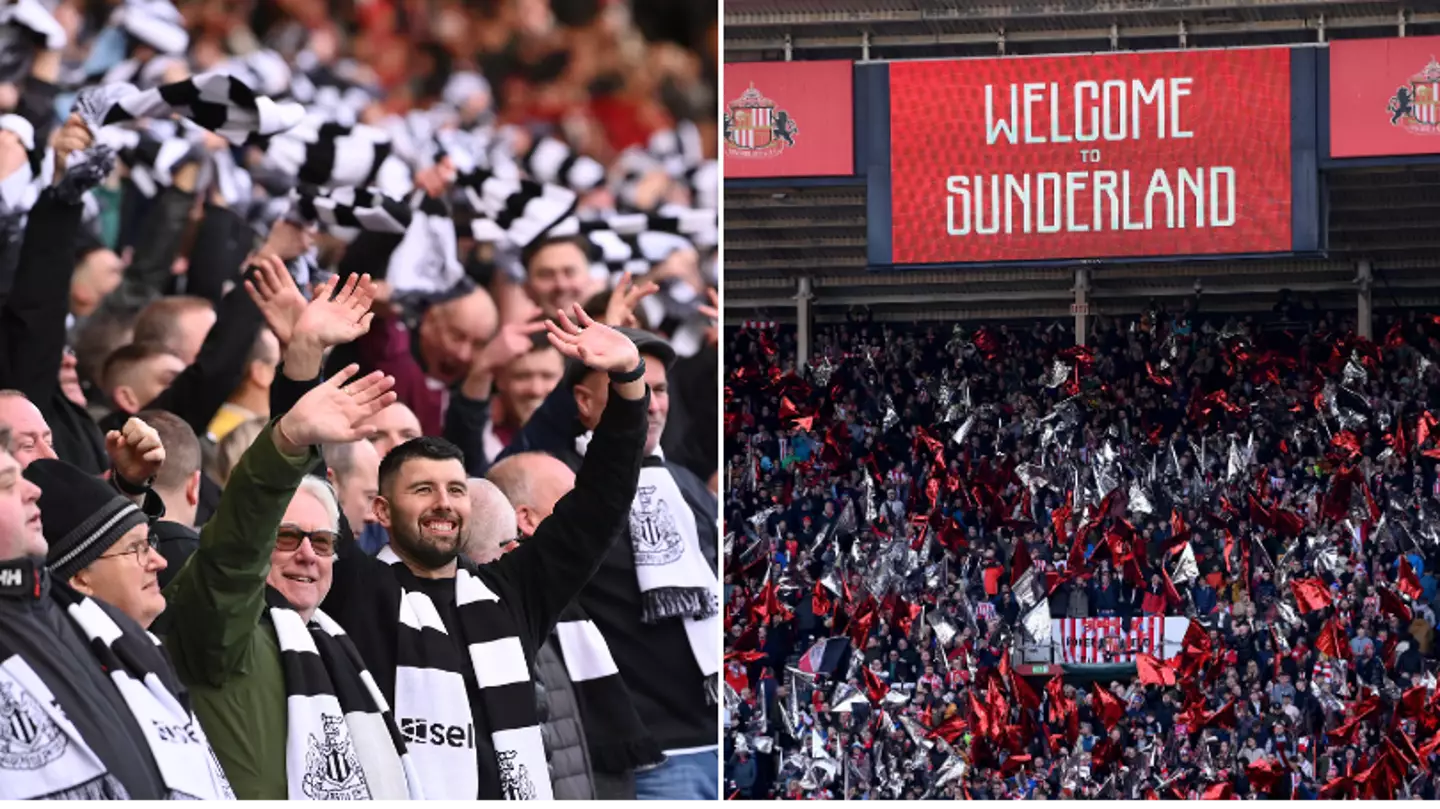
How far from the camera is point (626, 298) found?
8312mm

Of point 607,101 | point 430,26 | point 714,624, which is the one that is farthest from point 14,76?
point 714,624

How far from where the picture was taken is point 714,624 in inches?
323

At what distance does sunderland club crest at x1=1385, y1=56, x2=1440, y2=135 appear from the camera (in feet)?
67.8

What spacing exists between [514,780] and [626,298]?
180 cm

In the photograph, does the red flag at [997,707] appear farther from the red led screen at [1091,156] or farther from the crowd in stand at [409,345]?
the crowd in stand at [409,345]

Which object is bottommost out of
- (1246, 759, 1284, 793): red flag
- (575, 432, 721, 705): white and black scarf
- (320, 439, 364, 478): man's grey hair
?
(1246, 759, 1284, 793): red flag

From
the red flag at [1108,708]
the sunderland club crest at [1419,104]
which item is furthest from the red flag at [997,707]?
the sunderland club crest at [1419,104]

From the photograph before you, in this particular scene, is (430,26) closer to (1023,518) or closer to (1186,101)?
(1186,101)

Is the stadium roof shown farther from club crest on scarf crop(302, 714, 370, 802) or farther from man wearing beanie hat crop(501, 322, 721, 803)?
club crest on scarf crop(302, 714, 370, 802)

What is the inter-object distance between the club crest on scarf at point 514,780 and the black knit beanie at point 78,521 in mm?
1518

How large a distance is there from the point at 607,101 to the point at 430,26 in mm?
697

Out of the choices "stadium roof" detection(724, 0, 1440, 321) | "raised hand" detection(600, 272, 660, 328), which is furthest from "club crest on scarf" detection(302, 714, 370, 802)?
"stadium roof" detection(724, 0, 1440, 321)

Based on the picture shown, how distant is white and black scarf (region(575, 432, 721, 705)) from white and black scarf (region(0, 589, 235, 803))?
6.03 ft

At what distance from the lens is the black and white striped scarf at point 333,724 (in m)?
7.26
